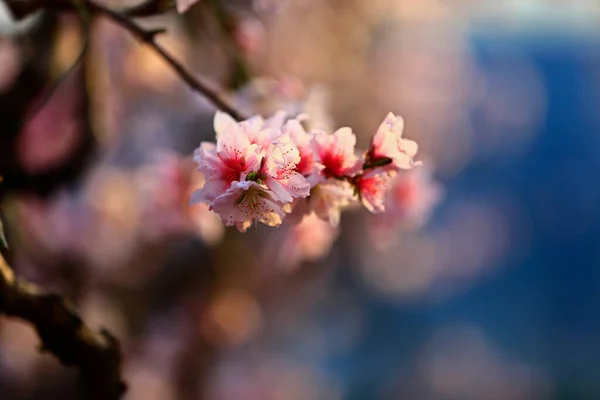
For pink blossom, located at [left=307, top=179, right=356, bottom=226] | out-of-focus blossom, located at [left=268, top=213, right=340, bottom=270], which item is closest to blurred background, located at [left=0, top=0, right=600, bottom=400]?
Result: out-of-focus blossom, located at [left=268, top=213, right=340, bottom=270]

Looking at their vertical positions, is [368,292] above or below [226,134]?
above

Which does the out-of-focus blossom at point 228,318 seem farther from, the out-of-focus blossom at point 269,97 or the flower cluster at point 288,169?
the flower cluster at point 288,169

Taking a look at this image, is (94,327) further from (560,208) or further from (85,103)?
(560,208)

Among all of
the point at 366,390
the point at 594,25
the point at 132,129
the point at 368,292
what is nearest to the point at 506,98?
the point at 594,25

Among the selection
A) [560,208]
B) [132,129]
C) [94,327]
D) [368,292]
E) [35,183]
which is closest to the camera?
[94,327]

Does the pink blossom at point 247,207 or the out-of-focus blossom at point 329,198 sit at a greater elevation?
the out-of-focus blossom at point 329,198

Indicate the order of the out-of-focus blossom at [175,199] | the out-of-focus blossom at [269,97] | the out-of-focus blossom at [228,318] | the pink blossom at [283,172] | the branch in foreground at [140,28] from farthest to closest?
the out-of-focus blossom at [228,318] < the out-of-focus blossom at [175,199] < the out-of-focus blossom at [269,97] < the branch in foreground at [140,28] < the pink blossom at [283,172]

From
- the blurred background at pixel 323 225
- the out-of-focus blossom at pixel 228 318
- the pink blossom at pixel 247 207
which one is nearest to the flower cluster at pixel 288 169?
the pink blossom at pixel 247 207

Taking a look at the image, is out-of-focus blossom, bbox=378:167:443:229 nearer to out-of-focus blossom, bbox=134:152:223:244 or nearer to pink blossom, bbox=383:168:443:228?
pink blossom, bbox=383:168:443:228
